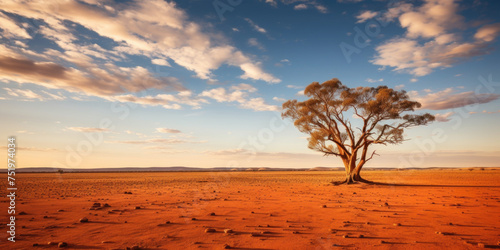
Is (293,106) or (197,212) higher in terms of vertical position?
(293,106)

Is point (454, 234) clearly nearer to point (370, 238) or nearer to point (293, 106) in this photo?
point (370, 238)

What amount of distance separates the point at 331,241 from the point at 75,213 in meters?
10.3

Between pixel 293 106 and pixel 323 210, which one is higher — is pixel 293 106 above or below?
above

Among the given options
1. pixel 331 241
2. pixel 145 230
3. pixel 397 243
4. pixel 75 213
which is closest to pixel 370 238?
pixel 397 243

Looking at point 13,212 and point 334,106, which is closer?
point 13,212

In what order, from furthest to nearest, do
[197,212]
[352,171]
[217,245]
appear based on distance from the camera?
[352,171]
[197,212]
[217,245]

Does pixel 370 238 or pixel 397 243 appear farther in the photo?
pixel 370 238

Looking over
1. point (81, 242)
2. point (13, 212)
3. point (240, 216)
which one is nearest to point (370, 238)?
point (240, 216)

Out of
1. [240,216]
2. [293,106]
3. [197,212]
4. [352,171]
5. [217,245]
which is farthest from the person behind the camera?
[293,106]

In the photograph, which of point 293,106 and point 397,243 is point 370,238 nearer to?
point 397,243

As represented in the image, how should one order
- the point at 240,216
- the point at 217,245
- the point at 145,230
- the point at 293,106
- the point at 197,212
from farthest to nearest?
1. the point at 293,106
2. the point at 197,212
3. the point at 240,216
4. the point at 145,230
5. the point at 217,245

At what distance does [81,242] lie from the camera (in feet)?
20.2

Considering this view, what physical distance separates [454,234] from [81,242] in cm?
1054

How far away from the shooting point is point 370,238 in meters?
6.58
